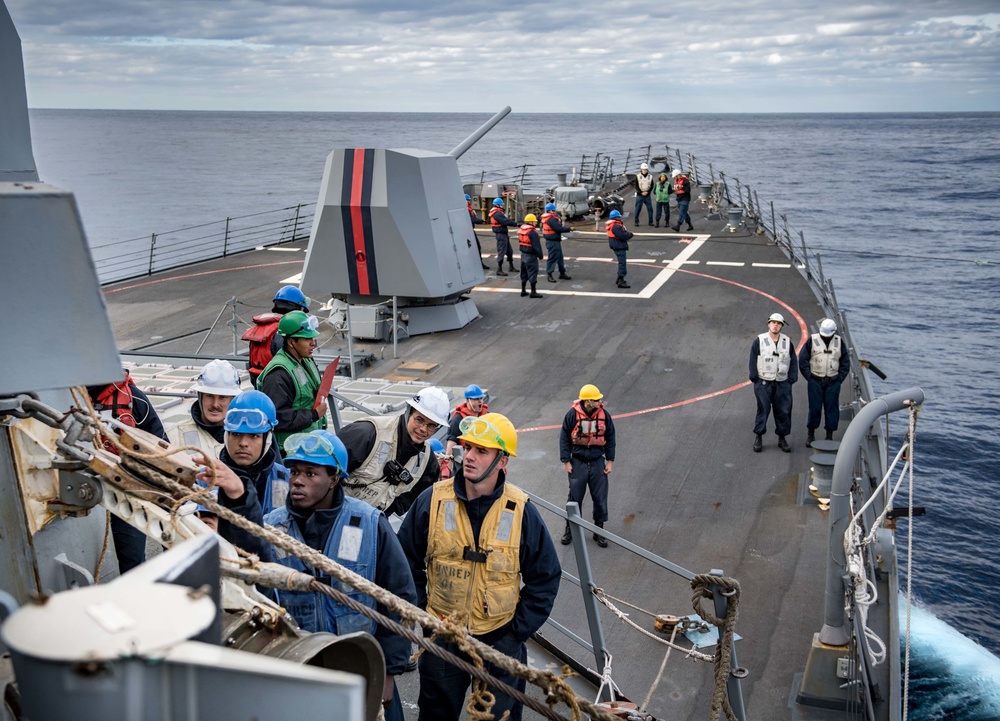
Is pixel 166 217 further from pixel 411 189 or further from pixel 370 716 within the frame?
pixel 370 716

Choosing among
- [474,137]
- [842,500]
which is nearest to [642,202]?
[474,137]

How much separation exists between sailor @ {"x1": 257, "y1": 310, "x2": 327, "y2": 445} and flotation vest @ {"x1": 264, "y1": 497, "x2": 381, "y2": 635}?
8.05 feet

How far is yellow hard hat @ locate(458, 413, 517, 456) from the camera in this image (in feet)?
14.4

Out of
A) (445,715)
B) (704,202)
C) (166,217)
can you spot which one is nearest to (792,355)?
(445,715)

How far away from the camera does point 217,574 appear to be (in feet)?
6.63

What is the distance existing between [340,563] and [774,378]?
8.51 m

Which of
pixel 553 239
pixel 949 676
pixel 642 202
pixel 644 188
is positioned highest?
pixel 644 188

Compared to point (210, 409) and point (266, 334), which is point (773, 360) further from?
point (210, 409)

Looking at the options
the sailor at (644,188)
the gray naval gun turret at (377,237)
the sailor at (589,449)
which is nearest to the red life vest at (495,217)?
the gray naval gun turret at (377,237)

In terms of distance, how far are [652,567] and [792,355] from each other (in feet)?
13.2

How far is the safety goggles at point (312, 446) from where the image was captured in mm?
4039

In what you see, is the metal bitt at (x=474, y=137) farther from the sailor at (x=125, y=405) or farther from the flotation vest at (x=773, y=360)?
the sailor at (x=125, y=405)

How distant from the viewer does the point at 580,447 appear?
9.26 m

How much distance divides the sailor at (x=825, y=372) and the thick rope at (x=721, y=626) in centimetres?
764
